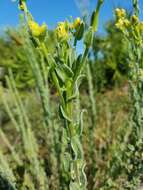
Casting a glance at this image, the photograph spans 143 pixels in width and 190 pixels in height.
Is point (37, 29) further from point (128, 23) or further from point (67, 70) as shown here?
point (128, 23)

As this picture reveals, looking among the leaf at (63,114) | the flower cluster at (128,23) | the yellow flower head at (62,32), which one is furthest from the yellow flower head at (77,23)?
the flower cluster at (128,23)

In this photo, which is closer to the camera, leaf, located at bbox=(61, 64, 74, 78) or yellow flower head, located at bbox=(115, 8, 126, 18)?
leaf, located at bbox=(61, 64, 74, 78)

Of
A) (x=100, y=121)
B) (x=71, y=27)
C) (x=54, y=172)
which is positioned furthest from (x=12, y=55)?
(x=71, y=27)

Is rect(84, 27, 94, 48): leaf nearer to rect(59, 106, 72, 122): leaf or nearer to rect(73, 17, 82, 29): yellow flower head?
rect(73, 17, 82, 29): yellow flower head

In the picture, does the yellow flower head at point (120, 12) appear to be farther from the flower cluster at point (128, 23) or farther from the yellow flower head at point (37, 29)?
the yellow flower head at point (37, 29)

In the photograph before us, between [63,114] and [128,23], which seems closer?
[63,114]

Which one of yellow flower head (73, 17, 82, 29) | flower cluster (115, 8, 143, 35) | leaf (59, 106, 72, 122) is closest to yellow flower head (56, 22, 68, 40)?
yellow flower head (73, 17, 82, 29)

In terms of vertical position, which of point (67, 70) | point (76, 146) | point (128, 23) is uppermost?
point (128, 23)

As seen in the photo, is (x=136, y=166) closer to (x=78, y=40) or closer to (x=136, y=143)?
(x=136, y=143)

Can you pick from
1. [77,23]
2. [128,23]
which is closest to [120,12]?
[128,23]
